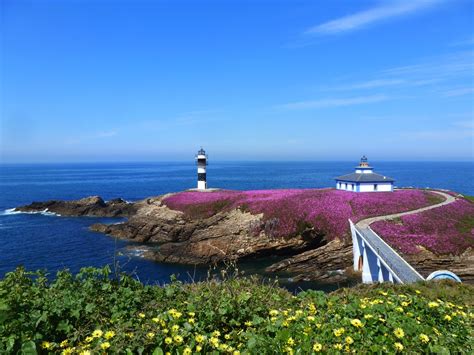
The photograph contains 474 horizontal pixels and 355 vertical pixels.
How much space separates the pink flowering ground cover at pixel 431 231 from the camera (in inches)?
1302

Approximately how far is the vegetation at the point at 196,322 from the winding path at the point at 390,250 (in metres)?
14.3

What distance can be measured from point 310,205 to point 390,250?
16.2 m

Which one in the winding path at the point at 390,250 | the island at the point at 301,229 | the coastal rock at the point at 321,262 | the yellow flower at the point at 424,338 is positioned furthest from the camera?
the coastal rock at the point at 321,262

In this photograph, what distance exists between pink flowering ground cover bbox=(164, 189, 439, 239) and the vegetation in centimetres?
3122

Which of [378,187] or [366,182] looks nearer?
[366,182]

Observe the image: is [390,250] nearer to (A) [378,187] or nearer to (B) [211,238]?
(B) [211,238]

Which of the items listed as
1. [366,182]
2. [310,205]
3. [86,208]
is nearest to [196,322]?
[310,205]

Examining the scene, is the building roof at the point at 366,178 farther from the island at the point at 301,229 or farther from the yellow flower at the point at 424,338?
the yellow flower at the point at 424,338

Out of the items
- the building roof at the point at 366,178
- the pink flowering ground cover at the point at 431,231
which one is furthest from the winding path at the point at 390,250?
the building roof at the point at 366,178

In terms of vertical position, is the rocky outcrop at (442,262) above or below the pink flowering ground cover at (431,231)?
below

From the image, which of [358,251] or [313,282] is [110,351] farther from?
[358,251]

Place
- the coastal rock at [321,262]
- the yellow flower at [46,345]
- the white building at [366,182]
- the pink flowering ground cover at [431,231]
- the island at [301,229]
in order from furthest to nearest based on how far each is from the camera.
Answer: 1. the white building at [366,182]
2. the coastal rock at [321,262]
3. the island at [301,229]
4. the pink flowering ground cover at [431,231]
5. the yellow flower at [46,345]

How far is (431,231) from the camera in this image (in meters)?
35.6

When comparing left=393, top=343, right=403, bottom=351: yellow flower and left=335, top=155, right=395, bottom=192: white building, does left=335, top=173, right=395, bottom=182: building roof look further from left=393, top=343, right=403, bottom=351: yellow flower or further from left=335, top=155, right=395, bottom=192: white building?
left=393, top=343, right=403, bottom=351: yellow flower
